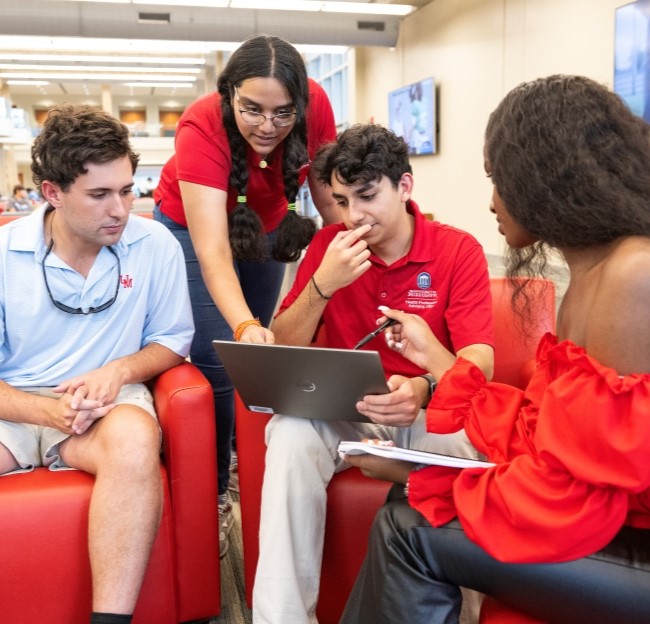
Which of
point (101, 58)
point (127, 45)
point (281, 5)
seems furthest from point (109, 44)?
point (281, 5)

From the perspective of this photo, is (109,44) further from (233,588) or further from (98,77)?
(233,588)

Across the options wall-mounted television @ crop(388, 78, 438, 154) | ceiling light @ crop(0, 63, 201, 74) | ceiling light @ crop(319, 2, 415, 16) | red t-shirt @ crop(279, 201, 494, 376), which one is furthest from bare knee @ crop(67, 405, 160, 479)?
ceiling light @ crop(0, 63, 201, 74)

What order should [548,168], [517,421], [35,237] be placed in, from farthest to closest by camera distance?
1. [35,237]
2. [517,421]
3. [548,168]

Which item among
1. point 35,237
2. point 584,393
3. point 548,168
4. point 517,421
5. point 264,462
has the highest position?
point 548,168

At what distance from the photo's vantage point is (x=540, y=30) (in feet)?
20.6

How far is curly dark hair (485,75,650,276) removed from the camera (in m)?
1.06

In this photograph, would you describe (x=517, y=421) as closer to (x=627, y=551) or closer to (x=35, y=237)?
(x=627, y=551)

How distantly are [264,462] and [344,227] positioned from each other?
2.18 feet

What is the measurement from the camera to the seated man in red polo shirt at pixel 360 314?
4.83 ft

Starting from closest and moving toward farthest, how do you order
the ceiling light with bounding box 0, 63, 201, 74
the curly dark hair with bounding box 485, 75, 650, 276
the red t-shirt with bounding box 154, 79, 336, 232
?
the curly dark hair with bounding box 485, 75, 650, 276 → the red t-shirt with bounding box 154, 79, 336, 232 → the ceiling light with bounding box 0, 63, 201, 74

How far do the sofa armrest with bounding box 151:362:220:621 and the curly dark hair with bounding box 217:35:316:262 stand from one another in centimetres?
51

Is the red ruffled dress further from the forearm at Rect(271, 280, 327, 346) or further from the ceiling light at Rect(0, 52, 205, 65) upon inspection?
the ceiling light at Rect(0, 52, 205, 65)

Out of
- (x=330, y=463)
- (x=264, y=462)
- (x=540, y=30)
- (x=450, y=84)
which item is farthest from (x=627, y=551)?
(x=450, y=84)

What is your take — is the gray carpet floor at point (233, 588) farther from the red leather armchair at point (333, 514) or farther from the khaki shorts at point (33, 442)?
the khaki shorts at point (33, 442)
